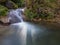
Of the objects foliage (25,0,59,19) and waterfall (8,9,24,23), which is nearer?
waterfall (8,9,24,23)

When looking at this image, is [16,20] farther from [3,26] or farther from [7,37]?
[7,37]

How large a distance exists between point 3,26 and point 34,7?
13.3ft

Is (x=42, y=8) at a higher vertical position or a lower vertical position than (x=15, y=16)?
higher

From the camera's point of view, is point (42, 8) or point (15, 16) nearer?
point (15, 16)

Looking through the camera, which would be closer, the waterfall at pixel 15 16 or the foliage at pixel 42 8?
the waterfall at pixel 15 16

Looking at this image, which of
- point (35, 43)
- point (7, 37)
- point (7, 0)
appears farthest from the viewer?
point (7, 0)

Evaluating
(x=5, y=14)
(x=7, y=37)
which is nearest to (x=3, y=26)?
(x=5, y=14)

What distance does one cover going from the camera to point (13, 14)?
45.4 feet

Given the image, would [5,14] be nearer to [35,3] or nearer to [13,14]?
[13,14]

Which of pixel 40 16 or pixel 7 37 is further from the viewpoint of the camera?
pixel 40 16

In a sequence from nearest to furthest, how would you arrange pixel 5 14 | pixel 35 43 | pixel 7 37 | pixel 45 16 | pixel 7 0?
1. pixel 35 43
2. pixel 7 37
3. pixel 5 14
4. pixel 45 16
5. pixel 7 0

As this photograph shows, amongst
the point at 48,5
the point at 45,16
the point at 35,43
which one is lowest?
the point at 35,43

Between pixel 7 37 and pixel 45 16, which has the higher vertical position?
pixel 45 16

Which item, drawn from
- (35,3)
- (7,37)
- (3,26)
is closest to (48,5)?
(35,3)
